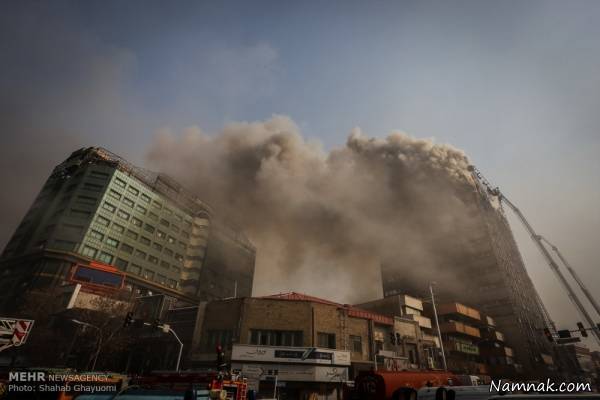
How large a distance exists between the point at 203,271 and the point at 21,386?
260 feet

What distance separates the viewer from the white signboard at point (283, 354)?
32594 millimetres

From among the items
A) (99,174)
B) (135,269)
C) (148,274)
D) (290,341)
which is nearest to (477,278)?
(290,341)

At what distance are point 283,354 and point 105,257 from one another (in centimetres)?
5151

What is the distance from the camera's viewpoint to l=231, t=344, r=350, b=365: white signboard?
3259 cm

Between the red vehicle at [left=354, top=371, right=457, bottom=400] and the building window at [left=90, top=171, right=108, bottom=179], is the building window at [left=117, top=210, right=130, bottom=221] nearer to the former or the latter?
the building window at [left=90, top=171, right=108, bottom=179]

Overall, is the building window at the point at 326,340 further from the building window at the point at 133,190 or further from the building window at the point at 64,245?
the building window at the point at 133,190

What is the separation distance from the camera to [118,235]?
72.1 m

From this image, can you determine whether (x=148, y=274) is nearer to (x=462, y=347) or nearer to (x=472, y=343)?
(x=462, y=347)

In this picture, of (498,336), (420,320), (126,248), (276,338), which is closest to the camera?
(276,338)

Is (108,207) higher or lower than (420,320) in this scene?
higher

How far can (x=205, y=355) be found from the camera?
3588 cm

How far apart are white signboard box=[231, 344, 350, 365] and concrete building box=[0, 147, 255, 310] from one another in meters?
41.8

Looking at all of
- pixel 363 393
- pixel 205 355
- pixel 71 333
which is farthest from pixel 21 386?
pixel 71 333

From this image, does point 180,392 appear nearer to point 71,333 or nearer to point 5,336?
point 5,336
